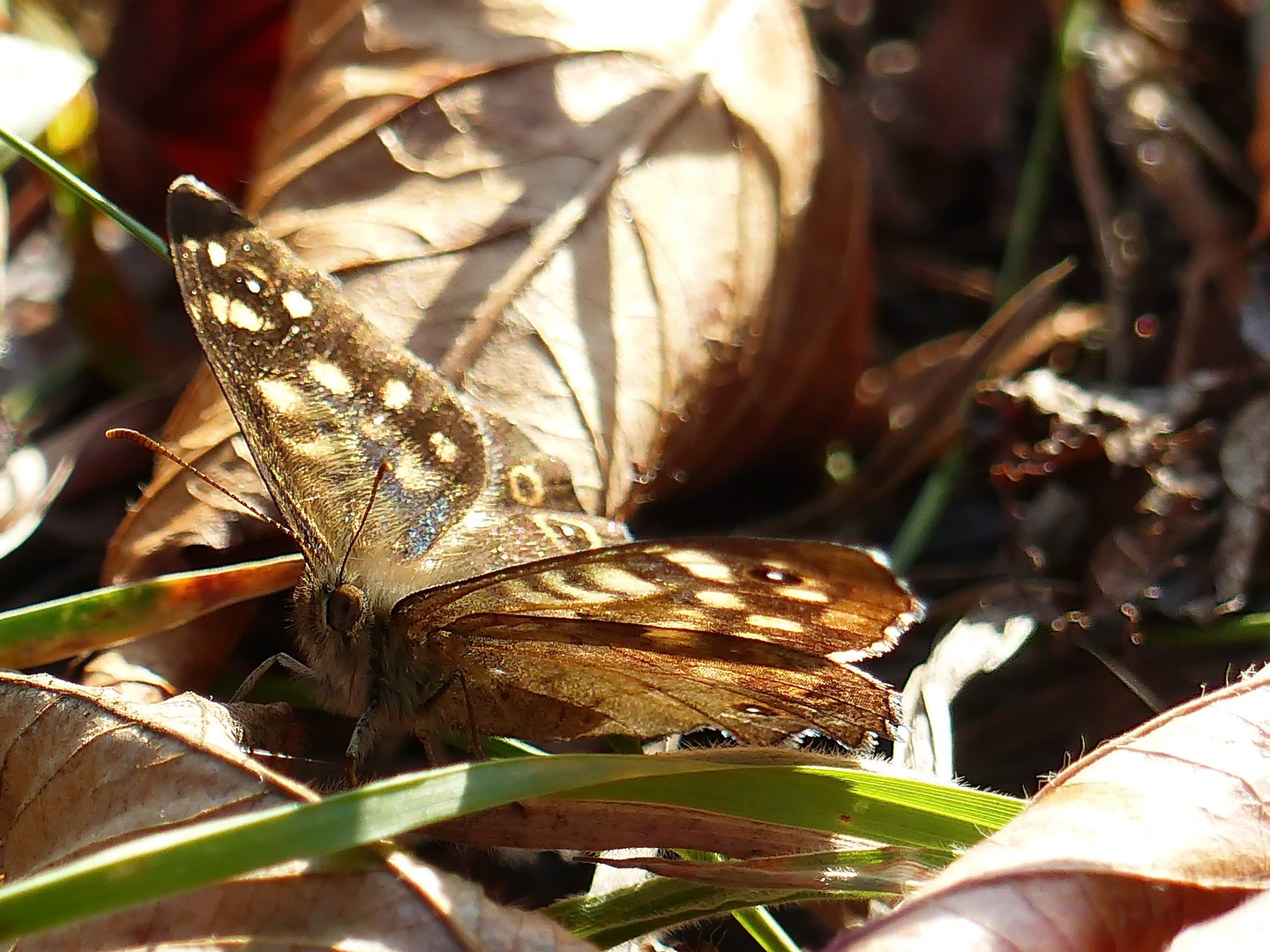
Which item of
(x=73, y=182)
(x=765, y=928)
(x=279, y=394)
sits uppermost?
(x=73, y=182)

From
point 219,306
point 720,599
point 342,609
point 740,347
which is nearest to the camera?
point 720,599

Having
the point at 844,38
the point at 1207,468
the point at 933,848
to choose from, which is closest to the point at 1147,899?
the point at 933,848

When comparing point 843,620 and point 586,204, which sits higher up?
point 586,204

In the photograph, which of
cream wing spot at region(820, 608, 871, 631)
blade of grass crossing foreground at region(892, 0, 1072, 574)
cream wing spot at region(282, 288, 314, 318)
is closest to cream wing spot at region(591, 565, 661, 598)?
cream wing spot at region(820, 608, 871, 631)

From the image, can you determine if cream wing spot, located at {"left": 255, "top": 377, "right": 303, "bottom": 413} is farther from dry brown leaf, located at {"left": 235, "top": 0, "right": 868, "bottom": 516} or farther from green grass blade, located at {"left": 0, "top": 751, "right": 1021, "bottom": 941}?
green grass blade, located at {"left": 0, "top": 751, "right": 1021, "bottom": 941}

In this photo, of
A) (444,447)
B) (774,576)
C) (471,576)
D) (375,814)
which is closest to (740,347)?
(444,447)

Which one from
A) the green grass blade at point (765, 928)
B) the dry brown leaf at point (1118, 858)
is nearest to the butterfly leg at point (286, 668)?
the green grass blade at point (765, 928)

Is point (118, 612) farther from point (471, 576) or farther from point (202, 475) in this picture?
point (471, 576)
